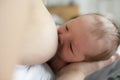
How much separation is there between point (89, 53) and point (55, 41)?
0.20 metres

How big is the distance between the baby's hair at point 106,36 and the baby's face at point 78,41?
2cm

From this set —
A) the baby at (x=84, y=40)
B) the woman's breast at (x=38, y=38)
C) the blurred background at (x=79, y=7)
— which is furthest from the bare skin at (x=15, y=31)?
the blurred background at (x=79, y=7)

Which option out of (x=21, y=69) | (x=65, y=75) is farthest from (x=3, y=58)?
(x=65, y=75)

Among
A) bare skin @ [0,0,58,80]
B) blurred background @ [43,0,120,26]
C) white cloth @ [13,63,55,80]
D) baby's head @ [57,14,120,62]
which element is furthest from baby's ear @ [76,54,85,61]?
blurred background @ [43,0,120,26]

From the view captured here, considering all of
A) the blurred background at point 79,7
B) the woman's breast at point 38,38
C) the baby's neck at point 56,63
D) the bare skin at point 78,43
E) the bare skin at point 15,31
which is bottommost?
the blurred background at point 79,7

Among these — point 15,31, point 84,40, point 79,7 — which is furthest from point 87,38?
point 79,7

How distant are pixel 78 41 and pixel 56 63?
Result: 100 mm

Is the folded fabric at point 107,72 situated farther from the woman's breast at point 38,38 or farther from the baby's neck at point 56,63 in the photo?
the woman's breast at point 38,38

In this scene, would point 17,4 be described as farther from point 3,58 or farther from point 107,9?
point 107,9

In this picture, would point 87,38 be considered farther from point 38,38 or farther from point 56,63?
point 38,38

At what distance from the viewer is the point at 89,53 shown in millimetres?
862

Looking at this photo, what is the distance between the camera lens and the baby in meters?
0.84

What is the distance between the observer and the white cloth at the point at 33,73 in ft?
2.09

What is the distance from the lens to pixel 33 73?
69cm
